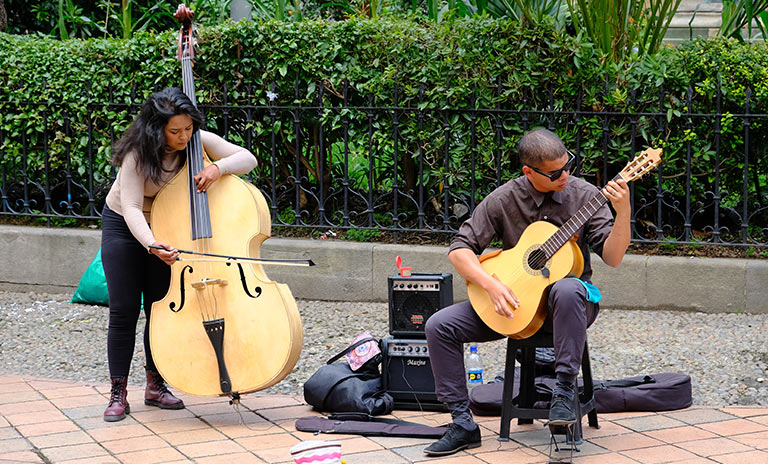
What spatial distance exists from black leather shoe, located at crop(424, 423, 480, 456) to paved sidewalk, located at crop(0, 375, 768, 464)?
4 centimetres

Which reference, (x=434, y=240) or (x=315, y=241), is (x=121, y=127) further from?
(x=434, y=240)

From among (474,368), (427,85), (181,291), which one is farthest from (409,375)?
(427,85)

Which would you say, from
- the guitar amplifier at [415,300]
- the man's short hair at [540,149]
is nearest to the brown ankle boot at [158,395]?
the guitar amplifier at [415,300]

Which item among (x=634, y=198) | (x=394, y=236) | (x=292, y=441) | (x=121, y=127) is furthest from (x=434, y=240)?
(x=292, y=441)

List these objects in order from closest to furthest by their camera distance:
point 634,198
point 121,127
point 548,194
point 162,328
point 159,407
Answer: point 548,194 < point 162,328 < point 159,407 < point 634,198 < point 121,127

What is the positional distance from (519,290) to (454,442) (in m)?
0.70

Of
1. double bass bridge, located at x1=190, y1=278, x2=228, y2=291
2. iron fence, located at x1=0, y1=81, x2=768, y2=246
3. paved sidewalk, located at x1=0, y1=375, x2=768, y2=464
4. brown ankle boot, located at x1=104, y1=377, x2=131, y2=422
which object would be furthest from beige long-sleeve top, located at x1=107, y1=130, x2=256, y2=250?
iron fence, located at x1=0, y1=81, x2=768, y2=246

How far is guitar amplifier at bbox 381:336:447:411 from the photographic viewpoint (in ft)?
14.8

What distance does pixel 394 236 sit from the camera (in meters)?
6.81

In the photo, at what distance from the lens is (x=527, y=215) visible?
3.98 metres

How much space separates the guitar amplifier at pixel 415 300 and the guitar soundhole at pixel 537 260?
29.7 inches

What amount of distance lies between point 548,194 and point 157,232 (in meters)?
1.81

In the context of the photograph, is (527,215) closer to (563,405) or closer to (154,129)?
(563,405)

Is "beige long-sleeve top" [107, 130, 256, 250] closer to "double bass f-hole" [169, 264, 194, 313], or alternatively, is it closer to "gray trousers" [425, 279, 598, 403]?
"double bass f-hole" [169, 264, 194, 313]
